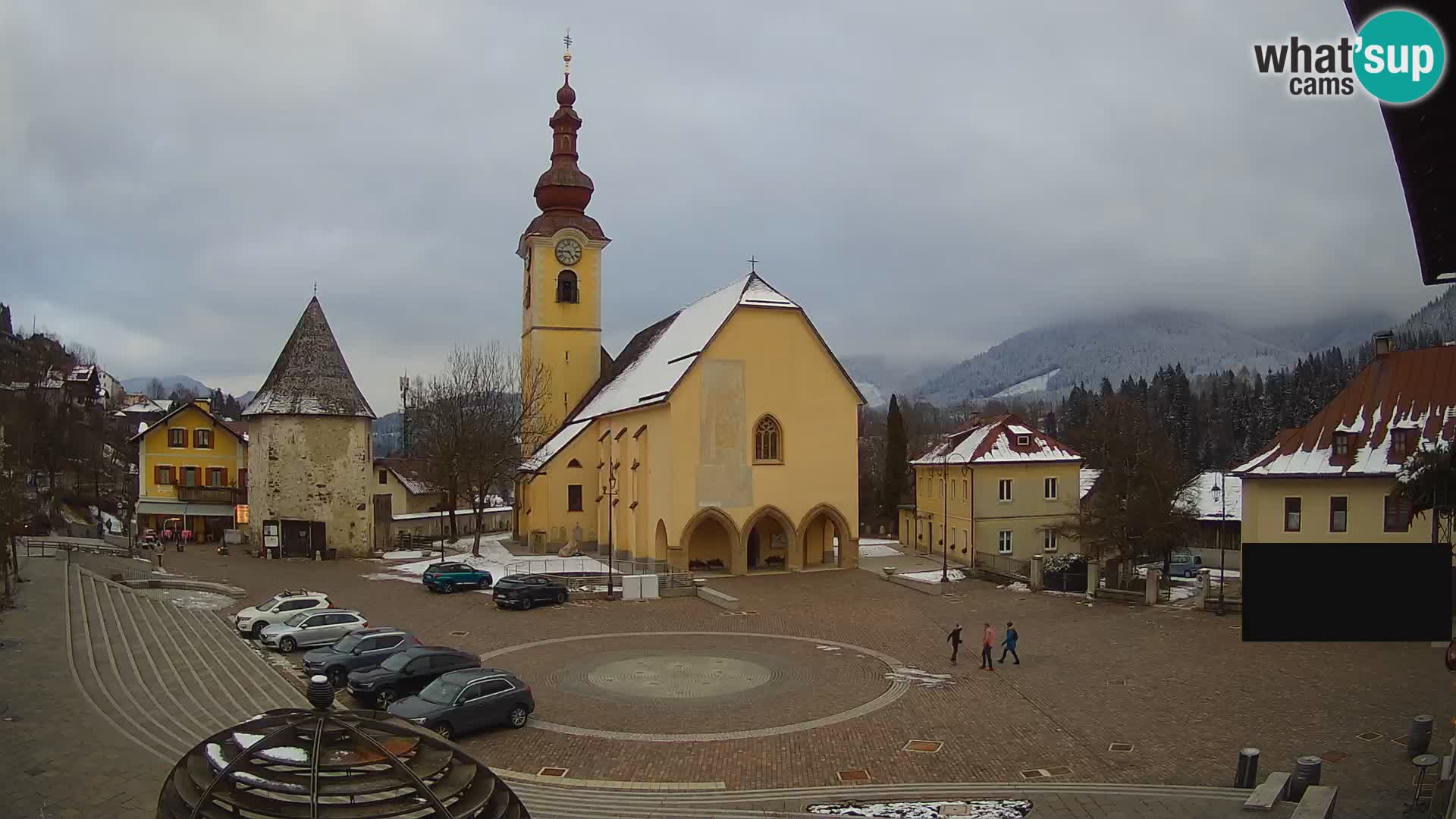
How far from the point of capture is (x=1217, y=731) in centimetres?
1666

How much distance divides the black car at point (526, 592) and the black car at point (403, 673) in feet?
36.1

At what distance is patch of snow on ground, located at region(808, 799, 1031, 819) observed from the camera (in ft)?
40.7

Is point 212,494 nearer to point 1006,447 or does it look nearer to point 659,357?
point 659,357

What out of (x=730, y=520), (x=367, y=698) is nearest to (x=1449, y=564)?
(x=367, y=698)

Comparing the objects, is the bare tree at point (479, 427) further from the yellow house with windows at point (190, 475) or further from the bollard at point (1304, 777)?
the bollard at point (1304, 777)

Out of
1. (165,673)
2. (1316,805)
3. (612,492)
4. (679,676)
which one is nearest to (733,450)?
(612,492)

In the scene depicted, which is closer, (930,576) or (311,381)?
(930,576)

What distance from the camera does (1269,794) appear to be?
11930 mm

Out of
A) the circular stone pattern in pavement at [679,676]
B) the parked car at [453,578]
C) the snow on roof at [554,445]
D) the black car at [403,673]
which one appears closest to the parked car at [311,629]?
the black car at [403,673]

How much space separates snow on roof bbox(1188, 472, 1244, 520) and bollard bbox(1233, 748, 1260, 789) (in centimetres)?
3937

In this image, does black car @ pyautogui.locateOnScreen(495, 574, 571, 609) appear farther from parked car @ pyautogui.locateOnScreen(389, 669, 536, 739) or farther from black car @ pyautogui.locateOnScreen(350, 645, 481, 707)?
parked car @ pyautogui.locateOnScreen(389, 669, 536, 739)

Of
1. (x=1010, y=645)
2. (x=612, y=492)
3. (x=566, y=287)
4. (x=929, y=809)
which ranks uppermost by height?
(x=566, y=287)

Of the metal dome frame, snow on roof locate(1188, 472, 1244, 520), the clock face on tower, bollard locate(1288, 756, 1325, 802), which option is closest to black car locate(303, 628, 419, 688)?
the metal dome frame

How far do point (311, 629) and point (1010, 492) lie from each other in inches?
1305
